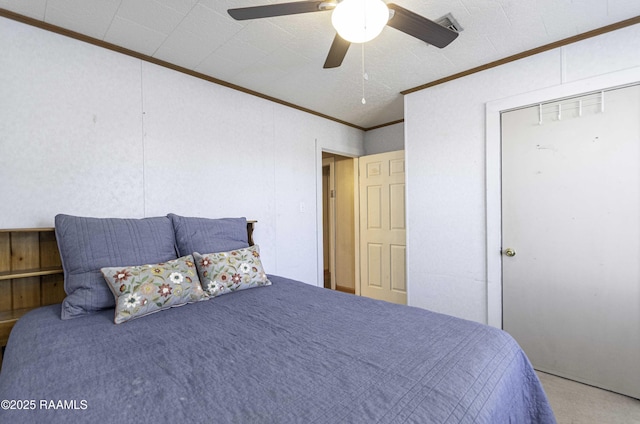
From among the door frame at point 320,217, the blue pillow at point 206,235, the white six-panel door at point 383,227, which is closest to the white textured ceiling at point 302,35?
the door frame at point 320,217

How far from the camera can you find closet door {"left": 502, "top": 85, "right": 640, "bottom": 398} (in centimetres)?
184

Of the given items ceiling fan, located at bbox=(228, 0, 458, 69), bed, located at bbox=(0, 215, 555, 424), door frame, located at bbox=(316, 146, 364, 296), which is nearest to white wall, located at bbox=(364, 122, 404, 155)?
door frame, located at bbox=(316, 146, 364, 296)

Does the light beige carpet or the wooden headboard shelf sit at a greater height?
the wooden headboard shelf

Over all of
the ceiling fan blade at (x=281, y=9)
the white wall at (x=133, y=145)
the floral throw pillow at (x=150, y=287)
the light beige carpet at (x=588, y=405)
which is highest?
the ceiling fan blade at (x=281, y=9)

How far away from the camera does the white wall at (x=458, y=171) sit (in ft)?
6.98

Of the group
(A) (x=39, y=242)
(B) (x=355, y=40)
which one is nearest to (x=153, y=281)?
(A) (x=39, y=242)

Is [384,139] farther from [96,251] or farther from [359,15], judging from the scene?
[96,251]

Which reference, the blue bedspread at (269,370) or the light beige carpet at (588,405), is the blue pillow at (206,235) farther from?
the light beige carpet at (588,405)

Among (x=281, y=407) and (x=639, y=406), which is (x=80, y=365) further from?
(x=639, y=406)

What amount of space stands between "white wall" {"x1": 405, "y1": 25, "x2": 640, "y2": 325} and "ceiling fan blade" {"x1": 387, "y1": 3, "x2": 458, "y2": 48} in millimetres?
1166

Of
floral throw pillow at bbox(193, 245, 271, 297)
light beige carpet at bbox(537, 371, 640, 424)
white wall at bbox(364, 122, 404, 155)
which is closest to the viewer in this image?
light beige carpet at bbox(537, 371, 640, 424)

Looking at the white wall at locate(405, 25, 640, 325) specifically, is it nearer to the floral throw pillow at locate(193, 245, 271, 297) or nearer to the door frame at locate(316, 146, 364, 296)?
the door frame at locate(316, 146, 364, 296)

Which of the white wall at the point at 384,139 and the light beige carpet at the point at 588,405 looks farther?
the white wall at the point at 384,139

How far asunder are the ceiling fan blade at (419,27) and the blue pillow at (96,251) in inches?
72.0
